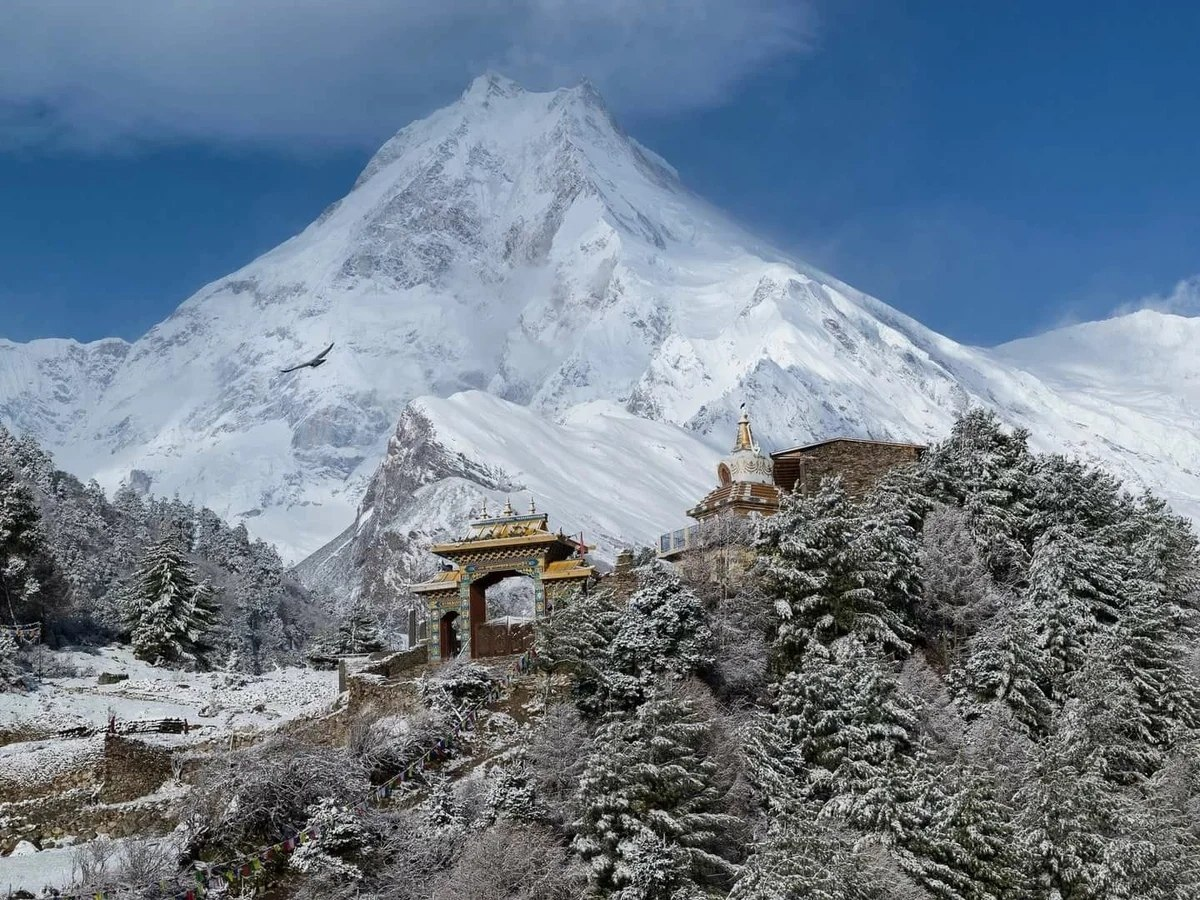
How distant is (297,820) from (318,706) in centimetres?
1455

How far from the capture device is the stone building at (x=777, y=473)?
141 ft

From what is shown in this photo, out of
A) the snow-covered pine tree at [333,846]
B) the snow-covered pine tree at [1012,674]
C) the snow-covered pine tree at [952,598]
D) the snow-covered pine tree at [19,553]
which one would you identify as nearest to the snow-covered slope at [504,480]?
the snow-covered pine tree at [19,553]

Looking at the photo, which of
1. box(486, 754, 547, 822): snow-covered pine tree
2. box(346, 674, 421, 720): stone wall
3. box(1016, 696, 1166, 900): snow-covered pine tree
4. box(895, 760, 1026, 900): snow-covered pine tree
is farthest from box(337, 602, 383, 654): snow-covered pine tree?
box(895, 760, 1026, 900): snow-covered pine tree

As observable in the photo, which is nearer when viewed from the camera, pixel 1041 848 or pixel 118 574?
pixel 1041 848

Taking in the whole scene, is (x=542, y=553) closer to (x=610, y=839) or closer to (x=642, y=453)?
(x=610, y=839)

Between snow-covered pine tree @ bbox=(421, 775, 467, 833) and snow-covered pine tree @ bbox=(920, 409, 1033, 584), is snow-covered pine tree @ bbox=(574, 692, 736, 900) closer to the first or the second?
snow-covered pine tree @ bbox=(421, 775, 467, 833)

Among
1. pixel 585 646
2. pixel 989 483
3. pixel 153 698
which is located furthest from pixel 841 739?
pixel 153 698

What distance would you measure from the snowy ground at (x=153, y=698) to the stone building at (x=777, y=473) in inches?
560

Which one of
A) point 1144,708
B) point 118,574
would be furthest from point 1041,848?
point 118,574

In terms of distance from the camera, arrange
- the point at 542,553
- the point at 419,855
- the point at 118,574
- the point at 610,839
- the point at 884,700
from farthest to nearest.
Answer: the point at 118,574 < the point at 542,553 < the point at 884,700 < the point at 419,855 < the point at 610,839

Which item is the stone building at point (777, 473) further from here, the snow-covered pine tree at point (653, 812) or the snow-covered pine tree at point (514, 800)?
the snow-covered pine tree at point (653, 812)

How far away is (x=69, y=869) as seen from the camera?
31.0 metres

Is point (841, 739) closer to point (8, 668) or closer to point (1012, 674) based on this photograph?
point (1012, 674)

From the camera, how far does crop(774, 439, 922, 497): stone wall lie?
4531 centimetres
